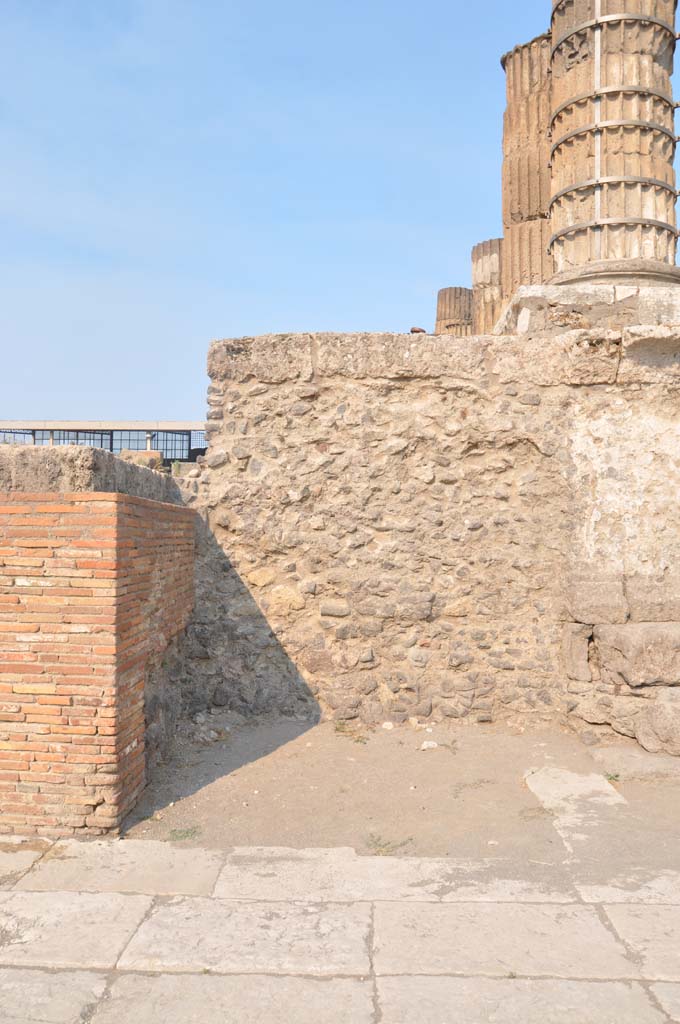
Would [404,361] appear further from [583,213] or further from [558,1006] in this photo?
[583,213]

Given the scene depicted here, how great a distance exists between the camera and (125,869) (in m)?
3.14

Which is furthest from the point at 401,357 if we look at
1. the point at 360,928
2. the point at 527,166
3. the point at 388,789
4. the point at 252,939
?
the point at 527,166

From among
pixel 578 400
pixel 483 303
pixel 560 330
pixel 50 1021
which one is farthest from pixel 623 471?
pixel 483 303

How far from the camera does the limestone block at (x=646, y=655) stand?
15.3ft

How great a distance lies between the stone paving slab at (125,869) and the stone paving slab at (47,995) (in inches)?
21.7

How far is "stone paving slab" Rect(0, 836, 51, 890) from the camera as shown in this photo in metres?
3.05

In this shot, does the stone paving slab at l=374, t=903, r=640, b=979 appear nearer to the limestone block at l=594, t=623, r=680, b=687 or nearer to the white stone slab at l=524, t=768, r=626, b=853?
the white stone slab at l=524, t=768, r=626, b=853

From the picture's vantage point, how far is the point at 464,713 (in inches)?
200

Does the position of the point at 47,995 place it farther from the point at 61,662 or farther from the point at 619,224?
the point at 619,224

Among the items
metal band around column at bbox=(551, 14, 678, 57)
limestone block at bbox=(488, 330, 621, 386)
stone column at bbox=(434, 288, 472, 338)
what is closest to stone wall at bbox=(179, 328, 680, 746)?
limestone block at bbox=(488, 330, 621, 386)

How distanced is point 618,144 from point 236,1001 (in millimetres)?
10643

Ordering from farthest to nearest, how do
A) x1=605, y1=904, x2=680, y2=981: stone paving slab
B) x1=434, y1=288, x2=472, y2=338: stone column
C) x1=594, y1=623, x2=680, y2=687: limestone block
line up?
x1=434, y1=288, x2=472, y2=338: stone column
x1=594, y1=623, x2=680, y2=687: limestone block
x1=605, y1=904, x2=680, y2=981: stone paving slab

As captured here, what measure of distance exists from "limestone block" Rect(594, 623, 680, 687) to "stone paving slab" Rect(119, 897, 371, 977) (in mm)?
2632

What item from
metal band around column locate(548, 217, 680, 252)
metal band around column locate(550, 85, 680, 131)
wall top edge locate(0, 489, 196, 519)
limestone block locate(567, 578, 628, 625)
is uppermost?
metal band around column locate(550, 85, 680, 131)
